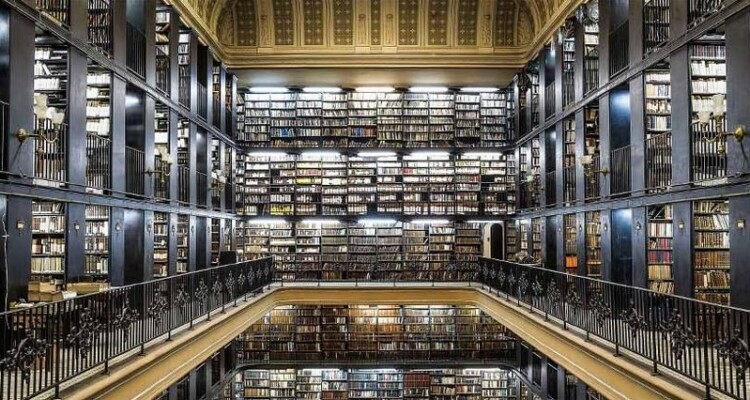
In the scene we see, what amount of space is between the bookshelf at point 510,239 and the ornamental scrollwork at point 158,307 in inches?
389

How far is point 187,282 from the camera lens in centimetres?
835

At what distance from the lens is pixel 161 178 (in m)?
10.2

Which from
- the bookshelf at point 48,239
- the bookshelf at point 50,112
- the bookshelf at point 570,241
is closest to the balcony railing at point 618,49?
the bookshelf at point 570,241

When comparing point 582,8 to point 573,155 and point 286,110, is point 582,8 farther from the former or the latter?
point 286,110

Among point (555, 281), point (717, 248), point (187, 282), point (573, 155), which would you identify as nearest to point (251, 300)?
point (187, 282)

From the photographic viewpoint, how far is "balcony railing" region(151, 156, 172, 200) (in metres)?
9.98

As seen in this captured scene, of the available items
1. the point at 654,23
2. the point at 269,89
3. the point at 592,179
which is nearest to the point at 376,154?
the point at 269,89

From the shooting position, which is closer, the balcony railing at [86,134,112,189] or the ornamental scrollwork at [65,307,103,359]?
the ornamental scrollwork at [65,307,103,359]

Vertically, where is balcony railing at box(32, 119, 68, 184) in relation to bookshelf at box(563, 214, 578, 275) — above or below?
above

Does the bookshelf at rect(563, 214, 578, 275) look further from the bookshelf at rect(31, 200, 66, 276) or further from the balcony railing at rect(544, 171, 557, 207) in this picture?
the bookshelf at rect(31, 200, 66, 276)

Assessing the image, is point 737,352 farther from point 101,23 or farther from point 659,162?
point 101,23

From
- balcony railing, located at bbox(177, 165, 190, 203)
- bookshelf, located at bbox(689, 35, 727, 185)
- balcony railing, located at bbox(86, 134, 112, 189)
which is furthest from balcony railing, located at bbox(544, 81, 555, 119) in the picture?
balcony railing, located at bbox(86, 134, 112, 189)

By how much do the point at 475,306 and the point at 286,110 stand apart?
6.34 meters

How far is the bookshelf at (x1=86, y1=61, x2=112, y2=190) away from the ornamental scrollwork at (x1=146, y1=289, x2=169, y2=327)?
1575 millimetres
